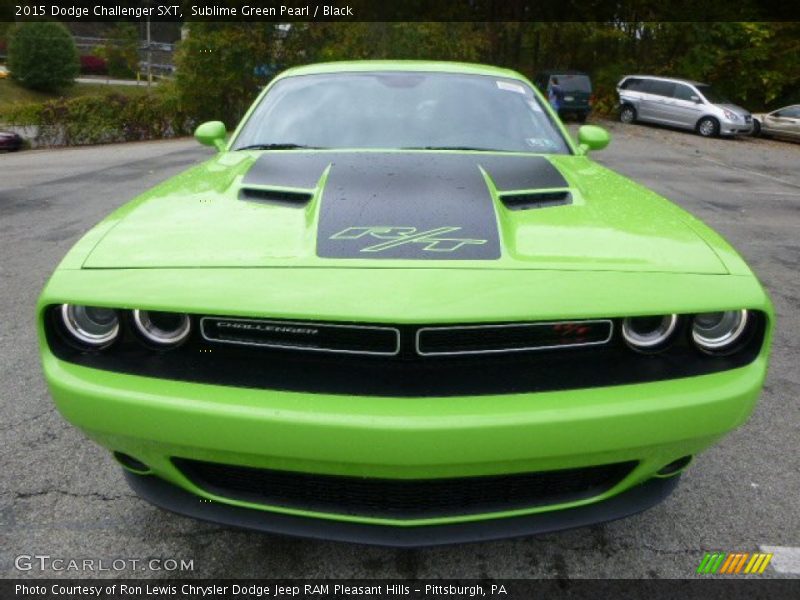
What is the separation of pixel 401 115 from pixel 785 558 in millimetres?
2209

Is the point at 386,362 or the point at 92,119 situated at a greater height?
the point at 386,362

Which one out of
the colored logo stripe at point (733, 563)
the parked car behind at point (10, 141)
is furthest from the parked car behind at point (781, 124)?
the parked car behind at point (10, 141)

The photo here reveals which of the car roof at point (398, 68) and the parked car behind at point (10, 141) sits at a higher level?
the car roof at point (398, 68)

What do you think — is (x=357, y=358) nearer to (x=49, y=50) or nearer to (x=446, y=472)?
(x=446, y=472)

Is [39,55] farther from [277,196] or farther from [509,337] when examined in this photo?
[509,337]

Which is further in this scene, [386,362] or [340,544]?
[340,544]

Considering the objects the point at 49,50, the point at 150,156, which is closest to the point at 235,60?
the point at 150,156

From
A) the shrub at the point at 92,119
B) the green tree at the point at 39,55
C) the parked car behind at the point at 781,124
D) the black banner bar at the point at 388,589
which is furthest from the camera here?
the green tree at the point at 39,55

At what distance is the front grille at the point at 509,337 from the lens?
1551 millimetres

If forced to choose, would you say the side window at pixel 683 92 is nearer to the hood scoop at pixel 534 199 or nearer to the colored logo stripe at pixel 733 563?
the hood scoop at pixel 534 199

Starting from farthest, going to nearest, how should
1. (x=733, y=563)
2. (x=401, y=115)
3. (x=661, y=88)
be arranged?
(x=661, y=88)
(x=401, y=115)
(x=733, y=563)

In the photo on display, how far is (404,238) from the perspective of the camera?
172 centimetres

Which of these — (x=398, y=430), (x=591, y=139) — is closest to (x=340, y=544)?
(x=398, y=430)

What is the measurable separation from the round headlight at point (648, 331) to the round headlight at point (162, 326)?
111 cm
